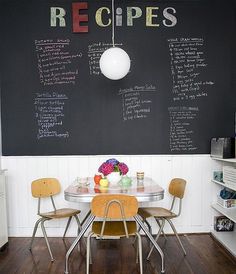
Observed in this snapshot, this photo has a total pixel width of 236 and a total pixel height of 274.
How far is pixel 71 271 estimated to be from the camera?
107 inches

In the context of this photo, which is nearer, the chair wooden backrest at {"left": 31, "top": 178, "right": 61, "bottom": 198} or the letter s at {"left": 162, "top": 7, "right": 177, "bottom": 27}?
the chair wooden backrest at {"left": 31, "top": 178, "right": 61, "bottom": 198}

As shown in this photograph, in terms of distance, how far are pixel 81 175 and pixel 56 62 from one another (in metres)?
1.42

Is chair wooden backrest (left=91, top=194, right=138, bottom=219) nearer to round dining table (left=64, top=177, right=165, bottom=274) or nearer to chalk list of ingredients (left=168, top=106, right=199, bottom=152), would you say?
round dining table (left=64, top=177, right=165, bottom=274)

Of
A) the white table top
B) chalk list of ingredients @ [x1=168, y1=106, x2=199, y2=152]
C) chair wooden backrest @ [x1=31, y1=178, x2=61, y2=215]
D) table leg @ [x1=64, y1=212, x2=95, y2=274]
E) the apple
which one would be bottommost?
table leg @ [x1=64, y1=212, x2=95, y2=274]

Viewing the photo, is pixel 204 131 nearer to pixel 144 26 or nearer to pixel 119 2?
pixel 144 26

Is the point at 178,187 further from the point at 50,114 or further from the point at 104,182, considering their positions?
the point at 50,114

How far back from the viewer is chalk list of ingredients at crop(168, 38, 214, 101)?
12.0ft

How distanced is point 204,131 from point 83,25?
198 centimetres

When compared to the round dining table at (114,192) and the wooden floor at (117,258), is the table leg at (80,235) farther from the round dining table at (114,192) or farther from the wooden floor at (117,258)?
the wooden floor at (117,258)

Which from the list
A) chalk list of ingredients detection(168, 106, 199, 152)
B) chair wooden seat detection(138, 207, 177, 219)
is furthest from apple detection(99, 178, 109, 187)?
chalk list of ingredients detection(168, 106, 199, 152)

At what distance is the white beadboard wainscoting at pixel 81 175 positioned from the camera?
144 inches

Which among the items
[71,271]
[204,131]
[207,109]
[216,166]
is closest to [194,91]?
[207,109]

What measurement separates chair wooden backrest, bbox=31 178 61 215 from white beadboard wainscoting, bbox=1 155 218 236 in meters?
0.23

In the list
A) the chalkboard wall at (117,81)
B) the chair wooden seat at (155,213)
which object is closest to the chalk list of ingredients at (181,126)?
the chalkboard wall at (117,81)
